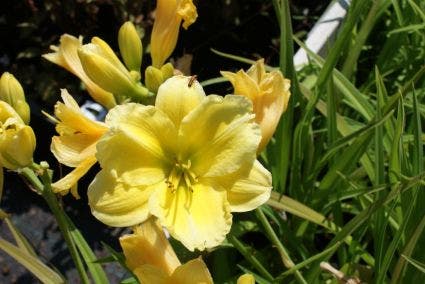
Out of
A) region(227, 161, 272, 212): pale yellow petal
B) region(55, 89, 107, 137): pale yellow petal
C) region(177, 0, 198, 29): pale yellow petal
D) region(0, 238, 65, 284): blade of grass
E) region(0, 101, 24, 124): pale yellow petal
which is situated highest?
region(177, 0, 198, 29): pale yellow petal

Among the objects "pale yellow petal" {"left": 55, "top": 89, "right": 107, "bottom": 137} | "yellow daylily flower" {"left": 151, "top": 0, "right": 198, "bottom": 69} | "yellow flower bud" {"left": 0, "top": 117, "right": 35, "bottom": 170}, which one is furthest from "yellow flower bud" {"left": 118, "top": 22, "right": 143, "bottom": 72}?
"yellow flower bud" {"left": 0, "top": 117, "right": 35, "bottom": 170}

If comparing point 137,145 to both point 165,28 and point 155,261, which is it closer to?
point 155,261

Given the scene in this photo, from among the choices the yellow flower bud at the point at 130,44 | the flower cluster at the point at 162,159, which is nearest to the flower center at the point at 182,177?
the flower cluster at the point at 162,159

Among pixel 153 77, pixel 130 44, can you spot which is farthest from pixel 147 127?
pixel 130 44

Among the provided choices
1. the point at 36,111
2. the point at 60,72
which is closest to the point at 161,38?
the point at 60,72

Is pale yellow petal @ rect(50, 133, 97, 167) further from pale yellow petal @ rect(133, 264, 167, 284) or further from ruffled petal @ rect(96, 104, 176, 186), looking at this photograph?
pale yellow petal @ rect(133, 264, 167, 284)

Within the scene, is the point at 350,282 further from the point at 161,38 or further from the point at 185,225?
the point at 161,38

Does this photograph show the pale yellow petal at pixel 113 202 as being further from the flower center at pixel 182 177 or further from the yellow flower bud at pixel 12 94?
the yellow flower bud at pixel 12 94
